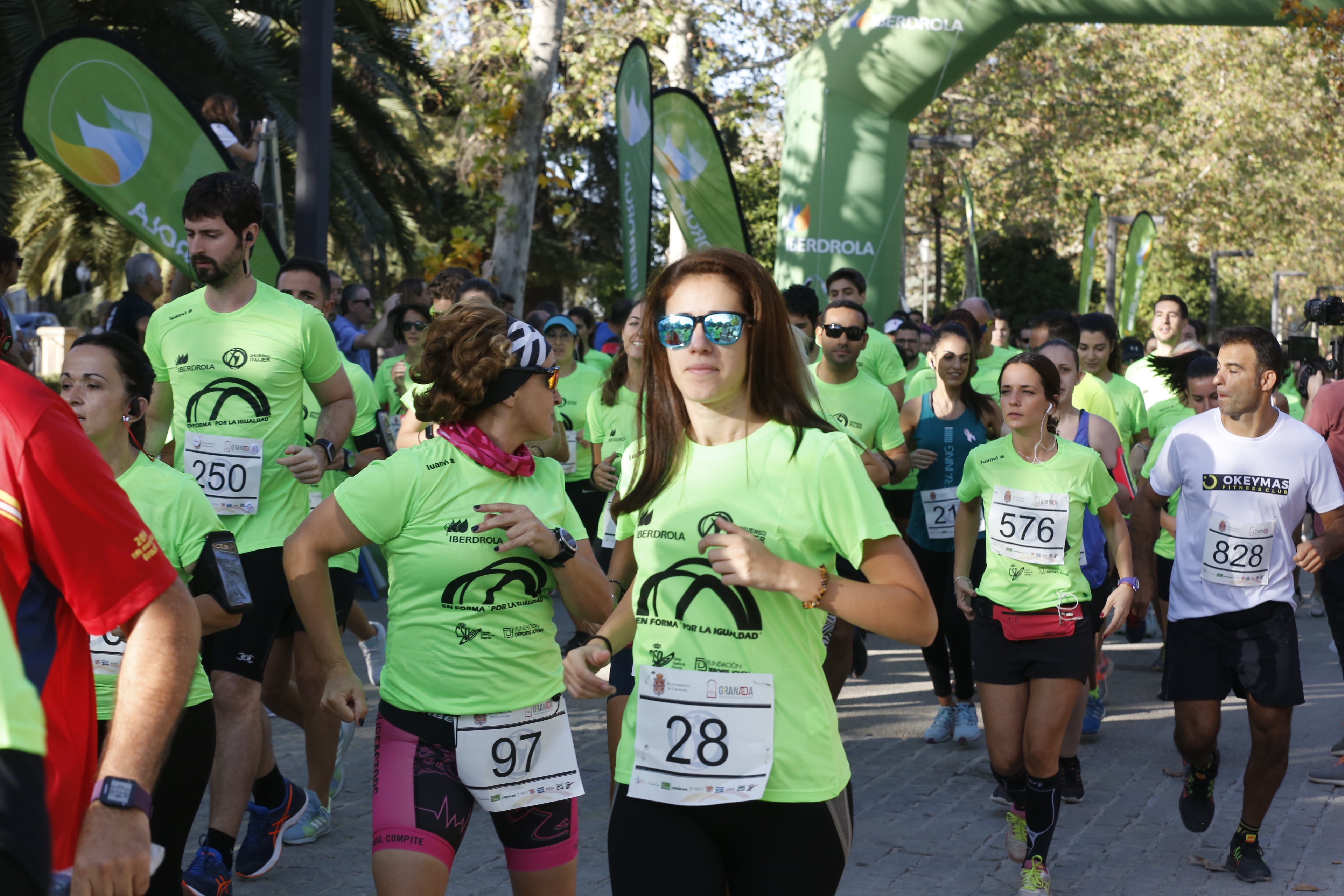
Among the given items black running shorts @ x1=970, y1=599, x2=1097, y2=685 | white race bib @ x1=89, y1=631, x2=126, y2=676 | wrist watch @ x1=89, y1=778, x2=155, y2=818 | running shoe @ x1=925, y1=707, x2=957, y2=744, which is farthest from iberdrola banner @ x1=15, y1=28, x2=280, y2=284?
wrist watch @ x1=89, y1=778, x2=155, y2=818

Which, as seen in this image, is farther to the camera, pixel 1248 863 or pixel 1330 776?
pixel 1330 776

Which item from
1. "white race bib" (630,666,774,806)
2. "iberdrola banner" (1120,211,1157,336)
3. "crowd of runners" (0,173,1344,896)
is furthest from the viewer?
"iberdrola banner" (1120,211,1157,336)

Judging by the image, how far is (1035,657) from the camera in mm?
4922

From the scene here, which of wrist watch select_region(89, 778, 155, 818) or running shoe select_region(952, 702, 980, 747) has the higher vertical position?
wrist watch select_region(89, 778, 155, 818)

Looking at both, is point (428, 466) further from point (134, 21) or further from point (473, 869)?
point (134, 21)

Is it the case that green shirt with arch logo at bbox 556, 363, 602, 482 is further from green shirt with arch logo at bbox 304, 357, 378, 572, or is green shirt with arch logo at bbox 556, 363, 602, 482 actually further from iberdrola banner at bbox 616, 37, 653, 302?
green shirt with arch logo at bbox 304, 357, 378, 572

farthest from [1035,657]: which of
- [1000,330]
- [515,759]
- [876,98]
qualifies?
[876,98]

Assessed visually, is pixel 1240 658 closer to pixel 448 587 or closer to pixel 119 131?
pixel 448 587

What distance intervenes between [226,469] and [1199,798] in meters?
3.84

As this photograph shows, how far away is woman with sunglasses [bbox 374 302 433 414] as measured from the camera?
28.3 ft

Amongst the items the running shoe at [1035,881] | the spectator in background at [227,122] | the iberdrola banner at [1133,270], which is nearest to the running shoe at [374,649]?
the running shoe at [1035,881]

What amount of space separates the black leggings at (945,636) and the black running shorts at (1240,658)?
62.0 inches

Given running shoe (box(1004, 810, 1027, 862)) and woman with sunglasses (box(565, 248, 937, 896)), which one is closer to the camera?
woman with sunglasses (box(565, 248, 937, 896))

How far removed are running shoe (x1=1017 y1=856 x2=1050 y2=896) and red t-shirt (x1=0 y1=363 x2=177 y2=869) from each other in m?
3.56
